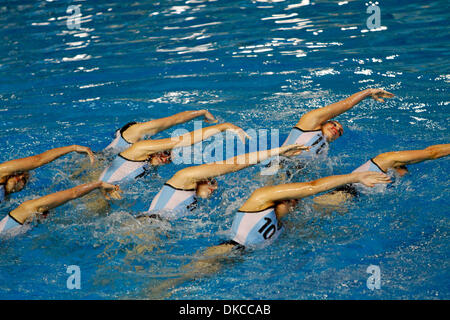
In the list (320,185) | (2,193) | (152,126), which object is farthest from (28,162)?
(320,185)

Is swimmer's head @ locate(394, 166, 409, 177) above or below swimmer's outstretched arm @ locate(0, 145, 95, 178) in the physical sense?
below

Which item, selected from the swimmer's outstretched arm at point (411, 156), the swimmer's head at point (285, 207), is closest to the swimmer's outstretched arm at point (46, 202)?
the swimmer's head at point (285, 207)

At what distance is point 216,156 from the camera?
706 cm

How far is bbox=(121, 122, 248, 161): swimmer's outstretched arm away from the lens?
5.68 m

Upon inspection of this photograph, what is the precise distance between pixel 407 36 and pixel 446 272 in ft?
23.0

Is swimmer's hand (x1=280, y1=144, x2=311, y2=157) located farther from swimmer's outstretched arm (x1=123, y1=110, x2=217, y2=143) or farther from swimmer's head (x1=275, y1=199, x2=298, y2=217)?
swimmer's outstretched arm (x1=123, y1=110, x2=217, y2=143)

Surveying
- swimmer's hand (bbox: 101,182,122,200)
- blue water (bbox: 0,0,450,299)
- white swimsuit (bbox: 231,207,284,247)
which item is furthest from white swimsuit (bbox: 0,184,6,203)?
white swimsuit (bbox: 231,207,284,247)

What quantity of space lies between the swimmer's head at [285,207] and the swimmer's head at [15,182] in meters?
2.93

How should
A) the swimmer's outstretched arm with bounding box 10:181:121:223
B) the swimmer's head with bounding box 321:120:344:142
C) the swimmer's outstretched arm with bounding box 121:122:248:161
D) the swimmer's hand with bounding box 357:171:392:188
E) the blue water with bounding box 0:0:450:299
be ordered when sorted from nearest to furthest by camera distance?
the swimmer's hand with bounding box 357:171:392:188
the blue water with bounding box 0:0:450:299
the swimmer's outstretched arm with bounding box 10:181:121:223
the swimmer's outstretched arm with bounding box 121:122:248:161
the swimmer's head with bounding box 321:120:344:142

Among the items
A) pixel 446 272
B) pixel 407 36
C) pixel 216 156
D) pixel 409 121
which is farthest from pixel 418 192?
pixel 407 36

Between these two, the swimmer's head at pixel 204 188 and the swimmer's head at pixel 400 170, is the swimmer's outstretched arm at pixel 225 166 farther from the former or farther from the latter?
the swimmer's head at pixel 400 170

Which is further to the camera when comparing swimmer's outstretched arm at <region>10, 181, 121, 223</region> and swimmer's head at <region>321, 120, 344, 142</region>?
swimmer's head at <region>321, 120, 344, 142</region>

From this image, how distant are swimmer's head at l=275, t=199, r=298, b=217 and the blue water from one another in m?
0.13
